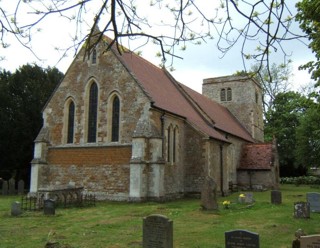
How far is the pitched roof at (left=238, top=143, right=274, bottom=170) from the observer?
29.2 meters

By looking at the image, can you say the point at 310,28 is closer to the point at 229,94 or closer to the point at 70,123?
the point at 70,123

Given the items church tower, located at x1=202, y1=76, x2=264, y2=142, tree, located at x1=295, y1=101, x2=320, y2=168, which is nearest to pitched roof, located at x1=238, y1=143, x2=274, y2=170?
church tower, located at x1=202, y1=76, x2=264, y2=142

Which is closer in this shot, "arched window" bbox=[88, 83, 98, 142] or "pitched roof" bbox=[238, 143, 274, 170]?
"arched window" bbox=[88, 83, 98, 142]

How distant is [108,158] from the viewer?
65.0 ft

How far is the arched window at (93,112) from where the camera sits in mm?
20844

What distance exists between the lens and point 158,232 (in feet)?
26.5

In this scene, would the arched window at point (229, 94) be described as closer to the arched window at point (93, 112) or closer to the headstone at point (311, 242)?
the arched window at point (93, 112)

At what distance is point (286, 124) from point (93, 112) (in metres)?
30.6

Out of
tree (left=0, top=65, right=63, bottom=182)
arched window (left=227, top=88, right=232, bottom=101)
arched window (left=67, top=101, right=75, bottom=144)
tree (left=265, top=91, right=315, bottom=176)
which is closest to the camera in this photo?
arched window (left=67, top=101, right=75, bottom=144)

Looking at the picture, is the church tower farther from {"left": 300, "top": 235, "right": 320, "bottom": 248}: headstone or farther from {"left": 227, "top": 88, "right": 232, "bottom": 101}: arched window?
{"left": 300, "top": 235, "right": 320, "bottom": 248}: headstone

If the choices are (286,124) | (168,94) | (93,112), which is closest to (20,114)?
(93,112)

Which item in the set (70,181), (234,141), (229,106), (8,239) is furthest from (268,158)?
(8,239)

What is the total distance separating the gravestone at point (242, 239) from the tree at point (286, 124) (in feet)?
125

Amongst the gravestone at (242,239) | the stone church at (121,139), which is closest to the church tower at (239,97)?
the stone church at (121,139)
